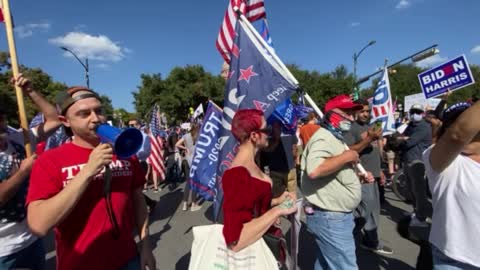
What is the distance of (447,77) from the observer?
255 inches

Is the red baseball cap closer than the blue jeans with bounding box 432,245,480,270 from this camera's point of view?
No

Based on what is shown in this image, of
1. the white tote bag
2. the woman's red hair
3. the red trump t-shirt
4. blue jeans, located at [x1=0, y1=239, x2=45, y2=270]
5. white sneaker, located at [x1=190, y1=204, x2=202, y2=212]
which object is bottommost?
white sneaker, located at [x1=190, y1=204, x2=202, y2=212]

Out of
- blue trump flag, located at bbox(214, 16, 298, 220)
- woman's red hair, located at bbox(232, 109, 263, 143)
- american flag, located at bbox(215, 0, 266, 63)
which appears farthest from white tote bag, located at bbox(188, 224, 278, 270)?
american flag, located at bbox(215, 0, 266, 63)

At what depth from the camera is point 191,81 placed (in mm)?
44438

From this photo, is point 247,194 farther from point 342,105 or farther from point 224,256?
point 342,105

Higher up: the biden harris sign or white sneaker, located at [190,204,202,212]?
the biden harris sign

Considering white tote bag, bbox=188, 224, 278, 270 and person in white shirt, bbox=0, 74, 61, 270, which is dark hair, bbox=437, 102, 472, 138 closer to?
white tote bag, bbox=188, 224, 278, 270

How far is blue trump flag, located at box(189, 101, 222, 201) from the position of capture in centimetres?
468

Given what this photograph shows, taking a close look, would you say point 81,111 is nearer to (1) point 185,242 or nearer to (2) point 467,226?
(2) point 467,226

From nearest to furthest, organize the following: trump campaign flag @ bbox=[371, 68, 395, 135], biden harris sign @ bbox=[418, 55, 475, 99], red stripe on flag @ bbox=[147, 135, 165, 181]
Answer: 1. biden harris sign @ bbox=[418, 55, 475, 99]
2. trump campaign flag @ bbox=[371, 68, 395, 135]
3. red stripe on flag @ bbox=[147, 135, 165, 181]

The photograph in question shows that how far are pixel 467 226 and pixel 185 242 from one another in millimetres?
4268

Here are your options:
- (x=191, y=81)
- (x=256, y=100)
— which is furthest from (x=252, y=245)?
(x=191, y=81)

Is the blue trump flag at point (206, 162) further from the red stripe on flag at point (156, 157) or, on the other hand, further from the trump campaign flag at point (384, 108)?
the red stripe on flag at point (156, 157)

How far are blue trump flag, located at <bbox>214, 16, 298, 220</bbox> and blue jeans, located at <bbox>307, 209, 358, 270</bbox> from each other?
1048 millimetres
